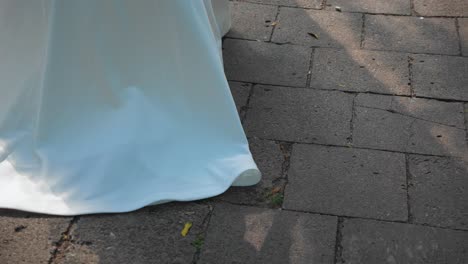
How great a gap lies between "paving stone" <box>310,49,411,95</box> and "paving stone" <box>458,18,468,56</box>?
33 cm

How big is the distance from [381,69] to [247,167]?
45.8 inches

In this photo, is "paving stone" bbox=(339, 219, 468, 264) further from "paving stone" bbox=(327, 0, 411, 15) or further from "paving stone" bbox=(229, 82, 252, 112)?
"paving stone" bbox=(327, 0, 411, 15)

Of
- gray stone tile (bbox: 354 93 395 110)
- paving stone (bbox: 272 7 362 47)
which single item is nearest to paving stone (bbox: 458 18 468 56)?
paving stone (bbox: 272 7 362 47)

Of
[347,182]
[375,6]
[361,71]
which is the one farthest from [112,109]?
[375,6]

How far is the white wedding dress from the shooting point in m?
2.92

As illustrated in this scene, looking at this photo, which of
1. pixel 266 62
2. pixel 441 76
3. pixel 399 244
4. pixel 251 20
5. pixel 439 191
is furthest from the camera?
pixel 251 20

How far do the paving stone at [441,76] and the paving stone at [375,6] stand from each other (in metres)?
0.54

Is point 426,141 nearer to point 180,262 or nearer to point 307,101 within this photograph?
point 307,101

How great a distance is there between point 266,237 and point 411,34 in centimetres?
184

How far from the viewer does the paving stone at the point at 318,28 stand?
4055 millimetres

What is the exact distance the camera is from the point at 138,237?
276 centimetres

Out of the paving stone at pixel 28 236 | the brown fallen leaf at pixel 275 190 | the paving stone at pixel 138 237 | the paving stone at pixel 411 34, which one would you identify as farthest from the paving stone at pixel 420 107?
the paving stone at pixel 28 236

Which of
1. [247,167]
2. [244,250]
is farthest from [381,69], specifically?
[244,250]

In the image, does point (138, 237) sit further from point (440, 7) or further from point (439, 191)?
point (440, 7)
